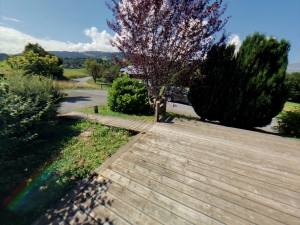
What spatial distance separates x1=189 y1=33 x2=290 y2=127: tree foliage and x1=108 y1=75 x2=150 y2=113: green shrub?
9.12 ft

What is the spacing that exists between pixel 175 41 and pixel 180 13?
997 mm

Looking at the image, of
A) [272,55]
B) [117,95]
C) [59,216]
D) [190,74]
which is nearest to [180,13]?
[190,74]

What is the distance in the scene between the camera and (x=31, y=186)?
296 cm

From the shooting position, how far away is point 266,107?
5715mm

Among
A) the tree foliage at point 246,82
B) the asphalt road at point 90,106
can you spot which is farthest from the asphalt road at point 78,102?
the tree foliage at point 246,82

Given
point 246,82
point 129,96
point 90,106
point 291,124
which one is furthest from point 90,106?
point 291,124

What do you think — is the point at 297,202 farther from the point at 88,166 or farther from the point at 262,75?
the point at 262,75

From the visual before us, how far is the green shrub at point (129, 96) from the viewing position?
25.5 feet

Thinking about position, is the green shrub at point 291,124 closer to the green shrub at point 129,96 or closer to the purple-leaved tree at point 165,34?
the purple-leaved tree at point 165,34

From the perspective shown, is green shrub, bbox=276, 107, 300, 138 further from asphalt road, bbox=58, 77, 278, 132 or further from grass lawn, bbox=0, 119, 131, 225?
grass lawn, bbox=0, 119, 131, 225

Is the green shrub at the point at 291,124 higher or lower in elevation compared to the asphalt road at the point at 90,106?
higher

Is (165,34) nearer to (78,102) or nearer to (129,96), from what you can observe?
(129,96)

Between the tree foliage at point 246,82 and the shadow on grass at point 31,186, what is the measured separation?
5.91 metres

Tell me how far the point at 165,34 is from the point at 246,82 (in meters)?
3.75
